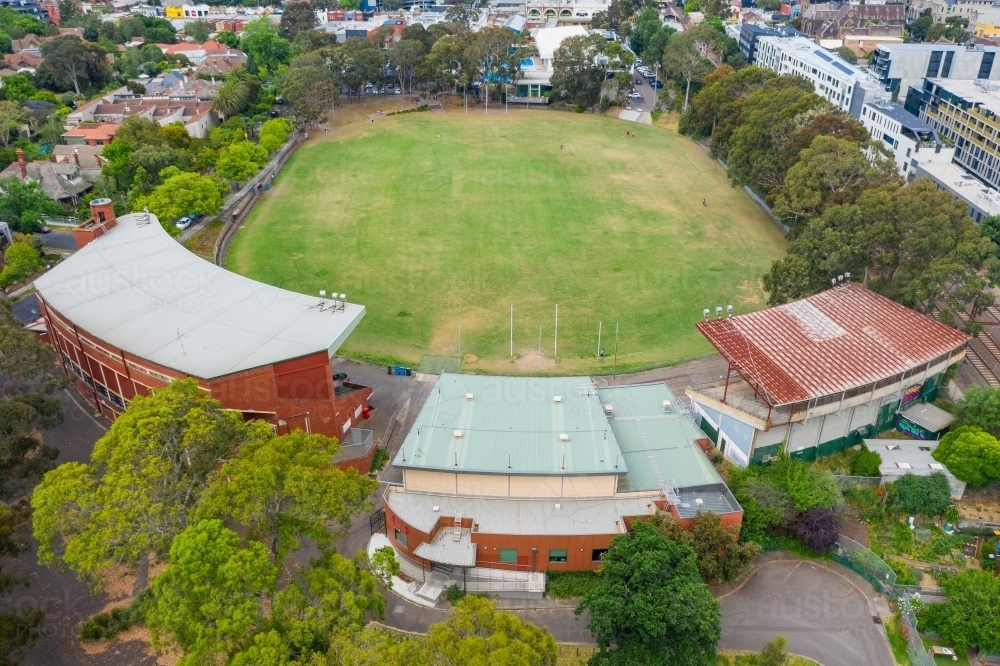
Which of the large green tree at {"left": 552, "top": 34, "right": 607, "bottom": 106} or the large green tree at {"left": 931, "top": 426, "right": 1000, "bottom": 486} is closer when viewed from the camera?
the large green tree at {"left": 931, "top": 426, "right": 1000, "bottom": 486}

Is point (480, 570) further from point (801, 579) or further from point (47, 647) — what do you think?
point (47, 647)

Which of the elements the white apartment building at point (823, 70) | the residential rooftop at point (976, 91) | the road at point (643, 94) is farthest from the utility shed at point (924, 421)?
the road at point (643, 94)

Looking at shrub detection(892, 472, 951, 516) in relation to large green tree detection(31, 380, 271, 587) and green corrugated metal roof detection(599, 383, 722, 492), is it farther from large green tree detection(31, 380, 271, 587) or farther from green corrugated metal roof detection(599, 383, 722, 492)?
large green tree detection(31, 380, 271, 587)

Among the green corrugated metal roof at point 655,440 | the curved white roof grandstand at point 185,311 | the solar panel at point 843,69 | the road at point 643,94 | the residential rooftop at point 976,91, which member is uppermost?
the solar panel at point 843,69

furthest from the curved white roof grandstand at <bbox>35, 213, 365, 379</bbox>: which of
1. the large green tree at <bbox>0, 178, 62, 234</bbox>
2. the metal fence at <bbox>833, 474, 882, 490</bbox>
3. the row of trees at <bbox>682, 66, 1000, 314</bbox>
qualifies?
the row of trees at <bbox>682, 66, 1000, 314</bbox>

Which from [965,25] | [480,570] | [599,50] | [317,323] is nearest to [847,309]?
[480,570]

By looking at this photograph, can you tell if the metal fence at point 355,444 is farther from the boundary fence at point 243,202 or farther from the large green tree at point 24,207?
the large green tree at point 24,207
